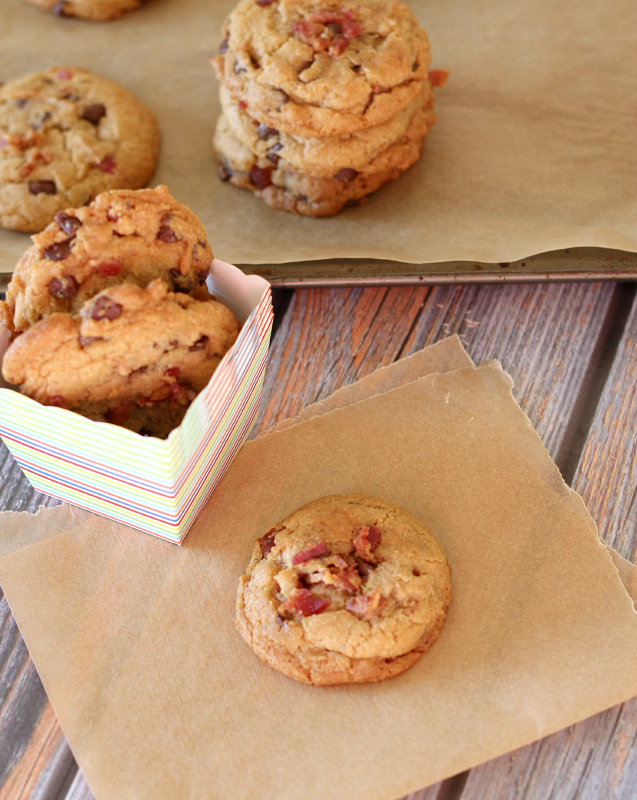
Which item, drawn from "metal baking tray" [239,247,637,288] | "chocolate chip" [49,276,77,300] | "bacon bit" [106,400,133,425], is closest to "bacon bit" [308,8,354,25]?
"metal baking tray" [239,247,637,288]

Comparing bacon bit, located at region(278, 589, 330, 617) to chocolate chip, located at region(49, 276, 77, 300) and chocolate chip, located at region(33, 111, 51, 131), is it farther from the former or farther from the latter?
chocolate chip, located at region(33, 111, 51, 131)

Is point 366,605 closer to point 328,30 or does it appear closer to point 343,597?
point 343,597

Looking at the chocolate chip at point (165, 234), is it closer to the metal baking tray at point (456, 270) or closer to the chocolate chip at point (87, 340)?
the chocolate chip at point (87, 340)

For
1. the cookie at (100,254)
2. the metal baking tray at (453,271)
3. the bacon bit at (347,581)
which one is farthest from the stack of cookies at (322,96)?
the bacon bit at (347,581)

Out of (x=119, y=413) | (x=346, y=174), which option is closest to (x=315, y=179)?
(x=346, y=174)

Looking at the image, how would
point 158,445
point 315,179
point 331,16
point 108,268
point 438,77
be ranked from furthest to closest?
point 438,77, point 315,179, point 331,16, point 108,268, point 158,445
